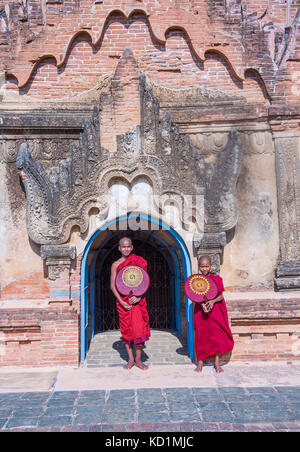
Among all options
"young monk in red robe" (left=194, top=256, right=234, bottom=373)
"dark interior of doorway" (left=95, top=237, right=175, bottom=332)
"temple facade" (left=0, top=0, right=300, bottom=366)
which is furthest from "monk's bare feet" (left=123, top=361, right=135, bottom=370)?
"dark interior of doorway" (left=95, top=237, right=175, bottom=332)

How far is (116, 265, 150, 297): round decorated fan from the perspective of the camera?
6.17m

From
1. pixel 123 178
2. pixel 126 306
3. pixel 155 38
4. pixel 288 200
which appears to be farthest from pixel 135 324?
pixel 155 38

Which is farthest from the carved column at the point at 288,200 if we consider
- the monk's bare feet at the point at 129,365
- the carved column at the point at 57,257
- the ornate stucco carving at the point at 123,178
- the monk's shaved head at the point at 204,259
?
Answer: the carved column at the point at 57,257

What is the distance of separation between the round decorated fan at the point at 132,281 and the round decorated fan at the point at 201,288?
0.67 metres

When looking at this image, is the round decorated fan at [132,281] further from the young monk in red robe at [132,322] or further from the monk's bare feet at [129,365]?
the monk's bare feet at [129,365]

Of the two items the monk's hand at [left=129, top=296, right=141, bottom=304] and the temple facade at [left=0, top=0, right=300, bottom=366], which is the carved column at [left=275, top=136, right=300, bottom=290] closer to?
the temple facade at [left=0, top=0, right=300, bottom=366]

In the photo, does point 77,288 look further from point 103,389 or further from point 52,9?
point 52,9

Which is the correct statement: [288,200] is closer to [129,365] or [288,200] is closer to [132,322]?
[132,322]
